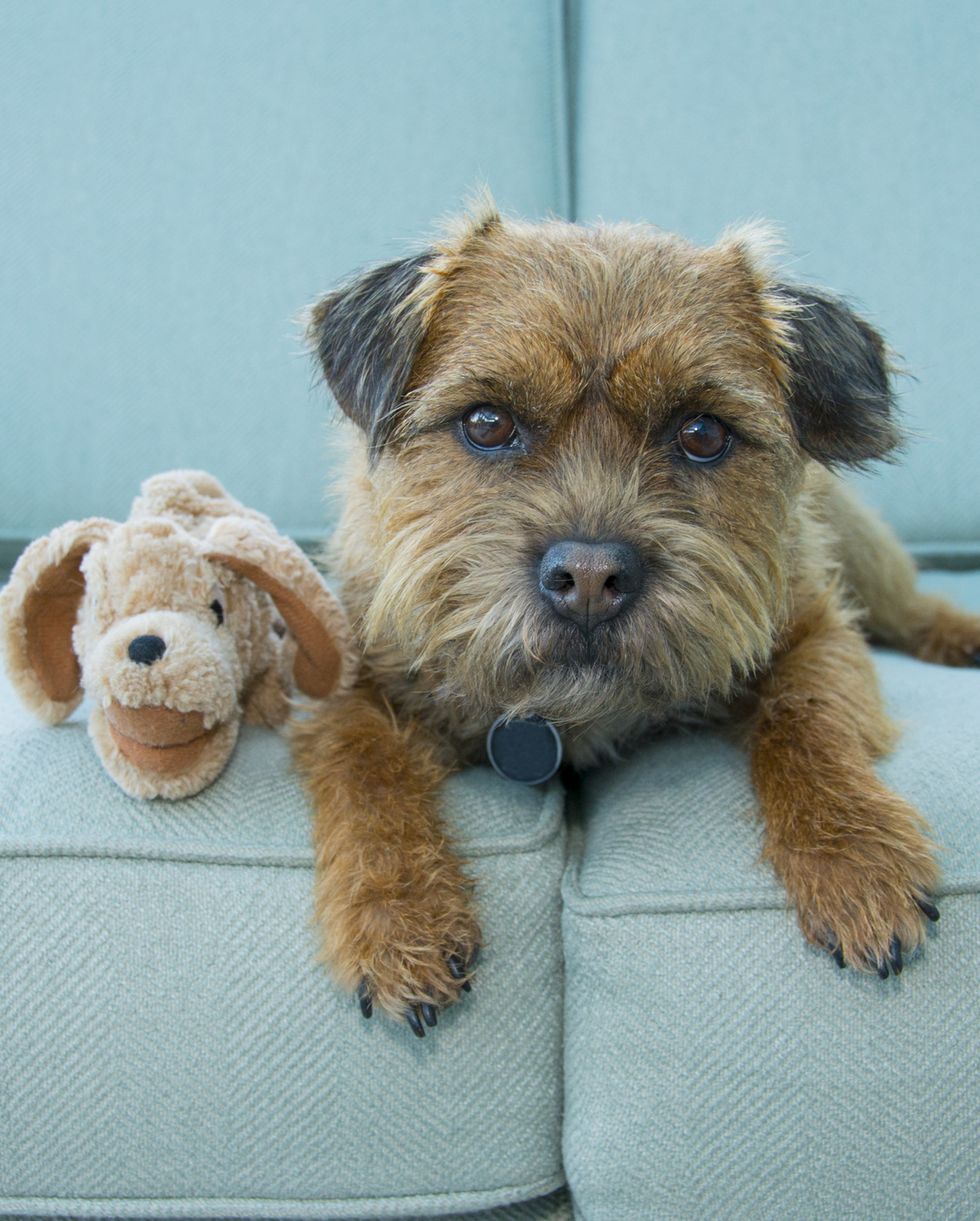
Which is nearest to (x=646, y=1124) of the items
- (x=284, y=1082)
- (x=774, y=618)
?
(x=284, y=1082)

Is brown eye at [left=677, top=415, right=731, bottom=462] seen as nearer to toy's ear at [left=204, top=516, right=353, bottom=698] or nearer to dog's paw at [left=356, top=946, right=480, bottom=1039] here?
toy's ear at [left=204, top=516, right=353, bottom=698]

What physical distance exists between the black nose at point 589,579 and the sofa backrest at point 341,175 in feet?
5.31

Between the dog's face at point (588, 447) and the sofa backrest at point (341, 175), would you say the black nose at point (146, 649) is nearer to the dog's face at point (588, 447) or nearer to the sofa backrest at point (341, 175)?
the dog's face at point (588, 447)

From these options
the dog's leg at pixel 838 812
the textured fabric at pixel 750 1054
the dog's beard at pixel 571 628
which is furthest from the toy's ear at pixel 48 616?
the dog's leg at pixel 838 812

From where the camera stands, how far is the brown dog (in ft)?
4.16

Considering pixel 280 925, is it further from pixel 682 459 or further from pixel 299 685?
pixel 682 459

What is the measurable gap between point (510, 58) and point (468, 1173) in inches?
116

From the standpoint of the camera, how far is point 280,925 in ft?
4.23

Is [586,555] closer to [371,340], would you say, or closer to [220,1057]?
[371,340]

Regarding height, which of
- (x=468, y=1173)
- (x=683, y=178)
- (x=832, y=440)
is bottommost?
(x=468, y=1173)

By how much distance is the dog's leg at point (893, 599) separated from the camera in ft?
7.85

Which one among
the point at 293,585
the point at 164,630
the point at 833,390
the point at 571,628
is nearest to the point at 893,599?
the point at 833,390

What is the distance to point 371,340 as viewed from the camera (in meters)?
1.56

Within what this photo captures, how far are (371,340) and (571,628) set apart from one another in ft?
2.08
